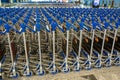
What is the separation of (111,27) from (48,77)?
2720 mm

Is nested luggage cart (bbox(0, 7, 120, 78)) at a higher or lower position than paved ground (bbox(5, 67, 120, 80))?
higher

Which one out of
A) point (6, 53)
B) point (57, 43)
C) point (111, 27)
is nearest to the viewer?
point (111, 27)

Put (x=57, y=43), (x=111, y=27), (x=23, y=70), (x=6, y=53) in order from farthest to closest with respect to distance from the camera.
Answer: (x=57, y=43), (x=6, y=53), (x=111, y=27), (x=23, y=70)

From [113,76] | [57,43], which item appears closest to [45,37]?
[57,43]

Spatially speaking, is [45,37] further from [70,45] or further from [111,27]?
[111,27]

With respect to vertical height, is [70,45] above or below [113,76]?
above

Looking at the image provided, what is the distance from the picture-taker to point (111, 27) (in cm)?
540

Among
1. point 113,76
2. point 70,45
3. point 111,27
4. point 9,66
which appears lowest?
point 113,76

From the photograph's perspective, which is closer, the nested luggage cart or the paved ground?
the nested luggage cart

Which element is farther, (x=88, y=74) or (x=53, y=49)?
→ (x=88, y=74)

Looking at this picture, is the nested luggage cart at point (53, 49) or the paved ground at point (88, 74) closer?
the nested luggage cart at point (53, 49)

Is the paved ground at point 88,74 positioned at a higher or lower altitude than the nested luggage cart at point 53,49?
lower

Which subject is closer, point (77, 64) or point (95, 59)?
point (77, 64)

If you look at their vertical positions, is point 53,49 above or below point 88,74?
above
